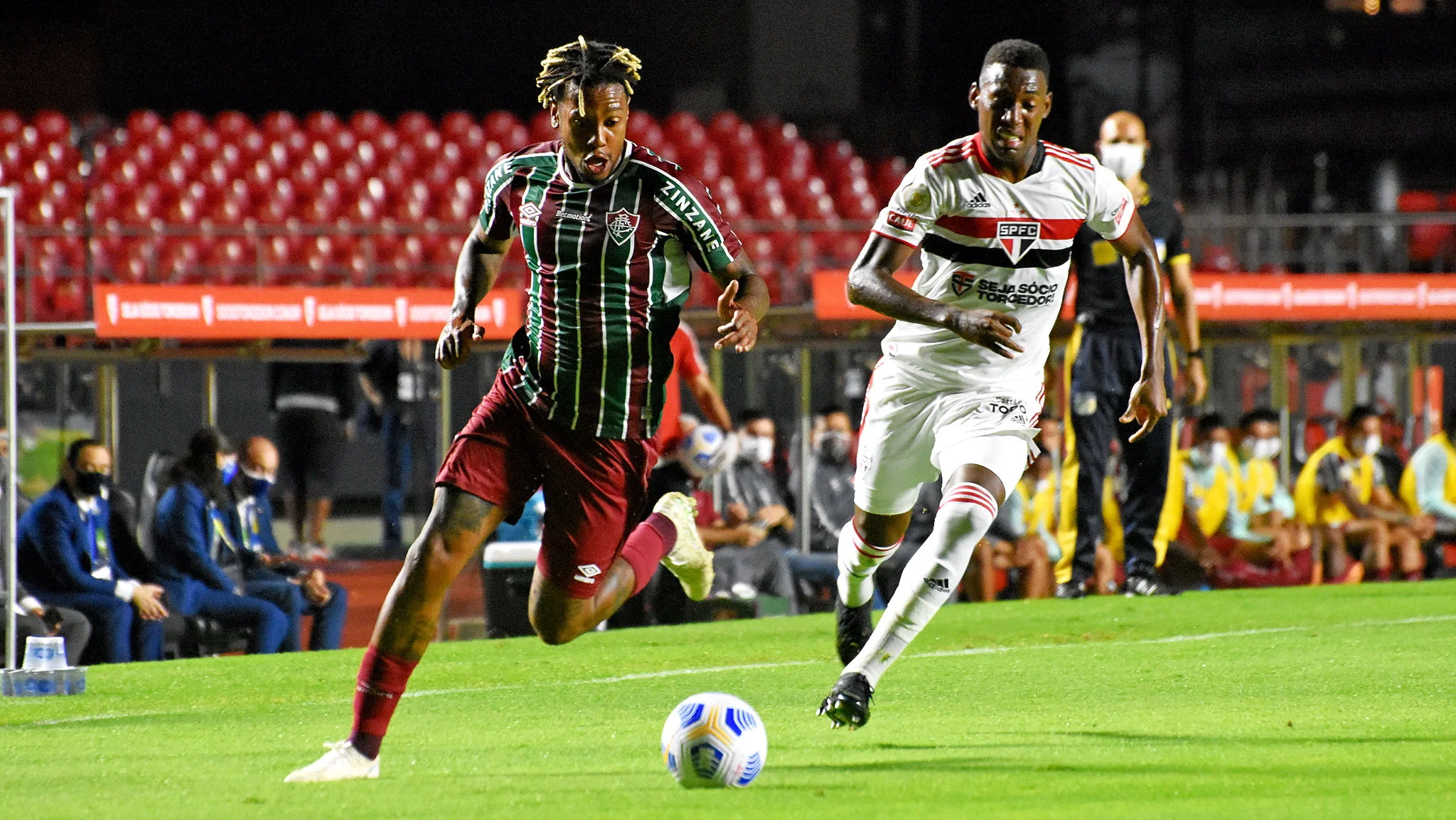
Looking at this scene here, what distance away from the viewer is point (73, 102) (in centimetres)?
2184

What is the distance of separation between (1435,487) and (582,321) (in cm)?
1048

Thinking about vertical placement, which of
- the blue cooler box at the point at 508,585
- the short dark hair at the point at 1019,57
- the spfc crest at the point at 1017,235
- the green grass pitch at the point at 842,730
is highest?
the short dark hair at the point at 1019,57

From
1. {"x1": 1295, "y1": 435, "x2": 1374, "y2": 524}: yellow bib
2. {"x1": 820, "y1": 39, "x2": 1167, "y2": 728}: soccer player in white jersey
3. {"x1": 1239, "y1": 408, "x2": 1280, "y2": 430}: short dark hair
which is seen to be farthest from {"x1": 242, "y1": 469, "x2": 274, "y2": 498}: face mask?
{"x1": 1295, "y1": 435, "x2": 1374, "y2": 524}: yellow bib

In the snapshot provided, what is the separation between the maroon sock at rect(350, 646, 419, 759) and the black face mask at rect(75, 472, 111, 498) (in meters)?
5.91

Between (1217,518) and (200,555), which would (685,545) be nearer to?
(200,555)

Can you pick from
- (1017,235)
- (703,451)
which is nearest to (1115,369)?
(703,451)

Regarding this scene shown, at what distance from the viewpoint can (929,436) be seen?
634 cm

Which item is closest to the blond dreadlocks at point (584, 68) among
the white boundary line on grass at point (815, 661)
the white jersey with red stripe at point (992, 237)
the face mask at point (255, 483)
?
the white jersey with red stripe at point (992, 237)

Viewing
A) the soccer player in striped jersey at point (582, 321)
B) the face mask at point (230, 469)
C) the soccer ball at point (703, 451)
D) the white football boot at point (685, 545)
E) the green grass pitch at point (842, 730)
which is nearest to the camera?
the green grass pitch at point (842, 730)

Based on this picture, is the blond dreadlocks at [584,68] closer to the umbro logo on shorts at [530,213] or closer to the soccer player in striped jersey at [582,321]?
the soccer player in striped jersey at [582,321]

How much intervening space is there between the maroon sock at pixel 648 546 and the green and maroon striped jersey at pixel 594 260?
29.2 inches

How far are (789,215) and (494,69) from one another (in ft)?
17.3

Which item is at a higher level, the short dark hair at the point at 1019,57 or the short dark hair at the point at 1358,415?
the short dark hair at the point at 1019,57

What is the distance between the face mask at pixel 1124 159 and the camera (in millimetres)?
10008
